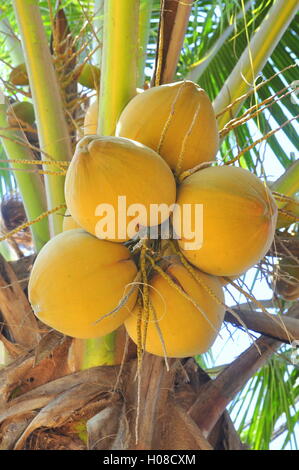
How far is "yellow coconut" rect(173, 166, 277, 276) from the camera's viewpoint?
36.4 inches

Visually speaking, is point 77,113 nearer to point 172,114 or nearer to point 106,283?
point 172,114

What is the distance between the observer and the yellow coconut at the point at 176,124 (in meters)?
1.04

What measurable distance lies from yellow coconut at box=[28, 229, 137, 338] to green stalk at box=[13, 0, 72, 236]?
15.4 inches

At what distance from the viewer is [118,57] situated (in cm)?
120

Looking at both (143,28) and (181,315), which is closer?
(181,315)

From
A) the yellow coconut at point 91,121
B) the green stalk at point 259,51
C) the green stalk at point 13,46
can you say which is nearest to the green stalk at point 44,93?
the yellow coconut at point 91,121

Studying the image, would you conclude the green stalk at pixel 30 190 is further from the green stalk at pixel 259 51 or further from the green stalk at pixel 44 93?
the green stalk at pixel 259 51

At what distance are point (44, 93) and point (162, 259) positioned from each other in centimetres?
62

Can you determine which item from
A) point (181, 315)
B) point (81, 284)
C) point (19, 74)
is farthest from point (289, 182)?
point (19, 74)

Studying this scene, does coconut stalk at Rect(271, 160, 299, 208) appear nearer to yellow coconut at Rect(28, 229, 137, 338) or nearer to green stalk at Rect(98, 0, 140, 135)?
green stalk at Rect(98, 0, 140, 135)

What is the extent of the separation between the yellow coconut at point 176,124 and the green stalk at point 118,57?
14cm

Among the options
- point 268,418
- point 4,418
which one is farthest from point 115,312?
point 268,418

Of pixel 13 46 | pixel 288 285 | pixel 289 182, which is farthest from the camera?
pixel 13 46

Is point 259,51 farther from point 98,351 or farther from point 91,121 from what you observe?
point 98,351
